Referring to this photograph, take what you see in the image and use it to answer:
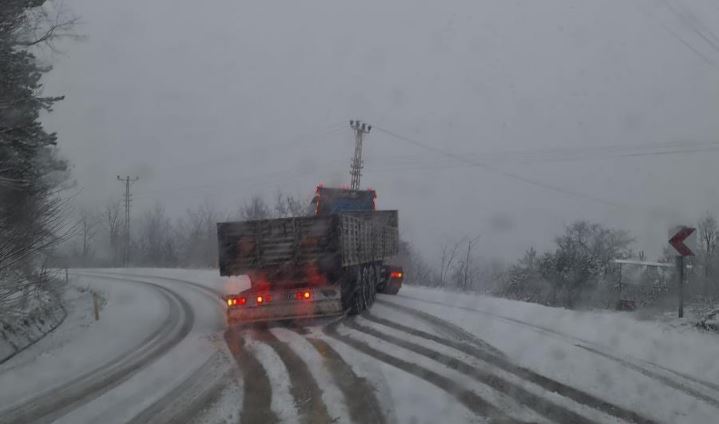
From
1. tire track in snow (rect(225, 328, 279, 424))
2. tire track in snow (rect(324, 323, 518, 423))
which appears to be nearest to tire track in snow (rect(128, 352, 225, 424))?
tire track in snow (rect(225, 328, 279, 424))

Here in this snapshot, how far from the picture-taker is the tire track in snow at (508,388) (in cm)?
657

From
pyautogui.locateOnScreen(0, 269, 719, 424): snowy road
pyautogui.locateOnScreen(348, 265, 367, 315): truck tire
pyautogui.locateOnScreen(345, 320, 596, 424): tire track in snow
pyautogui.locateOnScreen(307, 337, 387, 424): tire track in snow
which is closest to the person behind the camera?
pyautogui.locateOnScreen(345, 320, 596, 424): tire track in snow

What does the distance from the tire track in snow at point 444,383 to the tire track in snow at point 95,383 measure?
3658mm

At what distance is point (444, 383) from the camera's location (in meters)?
7.98

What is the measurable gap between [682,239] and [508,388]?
730 cm

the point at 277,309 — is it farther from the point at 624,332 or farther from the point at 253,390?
the point at 624,332

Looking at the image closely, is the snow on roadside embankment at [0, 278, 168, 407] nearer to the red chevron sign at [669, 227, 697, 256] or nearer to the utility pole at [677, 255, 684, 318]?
the utility pole at [677, 255, 684, 318]

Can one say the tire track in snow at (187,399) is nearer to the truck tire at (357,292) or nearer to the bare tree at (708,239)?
the truck tire at (357,292)

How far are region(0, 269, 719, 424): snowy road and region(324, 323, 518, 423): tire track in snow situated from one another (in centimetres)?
3

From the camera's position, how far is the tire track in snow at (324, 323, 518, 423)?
265 inches

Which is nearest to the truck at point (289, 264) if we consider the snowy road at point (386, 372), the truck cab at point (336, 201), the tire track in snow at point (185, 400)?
the snowy road at point (386, 372)

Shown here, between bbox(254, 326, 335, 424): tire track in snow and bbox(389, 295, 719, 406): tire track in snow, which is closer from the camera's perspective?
bbox(254, 326, 335, 424): tire track in snow

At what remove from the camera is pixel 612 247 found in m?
45.9

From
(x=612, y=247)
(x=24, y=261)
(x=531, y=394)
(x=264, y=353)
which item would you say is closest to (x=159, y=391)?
(x=264, y=353)
